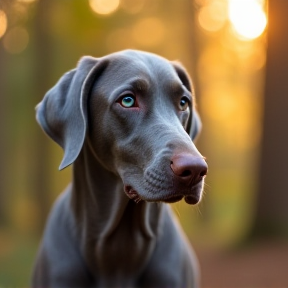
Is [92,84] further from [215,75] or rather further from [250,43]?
[215,75]

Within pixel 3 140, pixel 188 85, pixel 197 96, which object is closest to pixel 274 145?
pixel 197 96

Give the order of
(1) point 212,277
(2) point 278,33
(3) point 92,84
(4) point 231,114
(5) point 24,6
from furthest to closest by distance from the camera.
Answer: (4) point 231,114
(5) point 24,6
(2) point 278,33
(1) point 212,277
(3) point 92,84

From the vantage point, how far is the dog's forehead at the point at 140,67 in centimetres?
412

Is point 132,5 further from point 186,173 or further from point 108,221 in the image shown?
point 186,173

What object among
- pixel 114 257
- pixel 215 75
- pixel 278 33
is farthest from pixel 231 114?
pixel 114 257

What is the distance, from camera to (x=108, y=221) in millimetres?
4438

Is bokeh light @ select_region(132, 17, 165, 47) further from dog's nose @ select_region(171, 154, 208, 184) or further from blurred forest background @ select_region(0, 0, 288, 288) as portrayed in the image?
dog's nose @ select_region(171, 154, 208, 184)

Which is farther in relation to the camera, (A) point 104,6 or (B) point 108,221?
(A) point 104,6

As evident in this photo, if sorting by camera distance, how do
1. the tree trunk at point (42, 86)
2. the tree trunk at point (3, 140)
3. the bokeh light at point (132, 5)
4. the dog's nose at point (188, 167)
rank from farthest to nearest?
the bokeh light at point (132, 5) < the tree trunk at point (3, 140) < the tree trunk at point (42, 86) < the dog's nose at point (188, 167)

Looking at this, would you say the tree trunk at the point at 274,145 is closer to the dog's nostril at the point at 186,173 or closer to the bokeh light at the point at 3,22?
the bokeh light at the point at 3,22

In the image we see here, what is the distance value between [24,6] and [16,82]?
2.91 metres

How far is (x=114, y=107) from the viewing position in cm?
406

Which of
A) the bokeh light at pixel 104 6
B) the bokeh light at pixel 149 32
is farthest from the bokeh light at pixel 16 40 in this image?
the bokeh light at pixel 149 32

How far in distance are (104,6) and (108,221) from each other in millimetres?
12879
